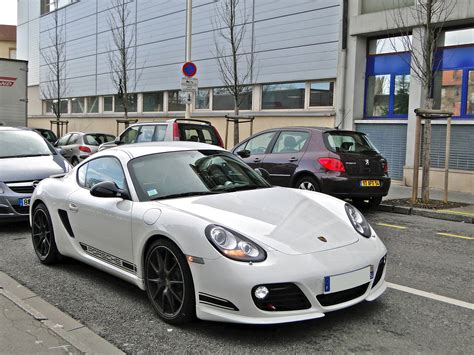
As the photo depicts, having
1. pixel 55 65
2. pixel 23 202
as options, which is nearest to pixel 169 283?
pixel 23 202

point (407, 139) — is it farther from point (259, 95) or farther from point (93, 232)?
point (93, 232)

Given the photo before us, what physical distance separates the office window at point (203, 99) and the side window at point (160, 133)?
330 inches

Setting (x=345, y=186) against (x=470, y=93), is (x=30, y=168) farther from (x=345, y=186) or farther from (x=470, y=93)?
(x=470, y=93)

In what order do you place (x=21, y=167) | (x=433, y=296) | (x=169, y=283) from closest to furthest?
(x=169, y=283) → (x=433, y=296) → (x=21, y=167)

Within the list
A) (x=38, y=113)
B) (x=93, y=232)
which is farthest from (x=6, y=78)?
(x=38, y=113)

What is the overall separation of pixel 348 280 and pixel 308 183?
5.41 metres

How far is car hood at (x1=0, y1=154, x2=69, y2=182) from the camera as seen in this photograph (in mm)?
7457

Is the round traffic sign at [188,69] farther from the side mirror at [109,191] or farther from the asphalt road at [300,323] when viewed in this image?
the side mirror at [109,191]

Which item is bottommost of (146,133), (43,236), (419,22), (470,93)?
(43,236)

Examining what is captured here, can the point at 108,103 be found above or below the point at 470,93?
above

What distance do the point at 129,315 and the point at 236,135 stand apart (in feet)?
38.8

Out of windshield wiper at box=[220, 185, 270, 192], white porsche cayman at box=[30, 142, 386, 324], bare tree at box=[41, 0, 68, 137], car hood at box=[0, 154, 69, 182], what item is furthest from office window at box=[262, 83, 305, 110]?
bare tree at box=[41, 0, 68, 137]

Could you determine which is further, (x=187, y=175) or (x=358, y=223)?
(x=187, y=175)

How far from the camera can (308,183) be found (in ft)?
29.2
